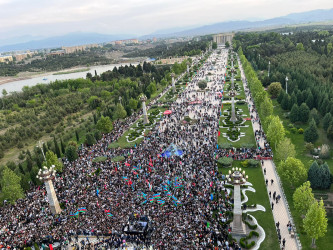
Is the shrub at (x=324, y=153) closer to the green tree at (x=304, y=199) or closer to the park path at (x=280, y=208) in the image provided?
the park path at (x=280, y=208)

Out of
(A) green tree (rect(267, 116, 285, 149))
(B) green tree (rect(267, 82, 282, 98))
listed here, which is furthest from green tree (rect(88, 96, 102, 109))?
(A) green tree (rect(267, 116, 285, 149))

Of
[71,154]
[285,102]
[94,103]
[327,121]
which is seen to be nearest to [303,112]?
[327,121]

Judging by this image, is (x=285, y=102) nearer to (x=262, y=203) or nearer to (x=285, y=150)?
(x=285, y=150)

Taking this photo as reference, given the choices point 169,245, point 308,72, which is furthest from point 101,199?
point 308,72

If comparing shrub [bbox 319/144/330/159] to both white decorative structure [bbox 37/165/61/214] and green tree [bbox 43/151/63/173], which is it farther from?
green tree [bbox 43/151/63/173]

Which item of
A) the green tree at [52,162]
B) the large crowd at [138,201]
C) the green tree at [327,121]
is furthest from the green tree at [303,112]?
Result: the green tree at [52,162]

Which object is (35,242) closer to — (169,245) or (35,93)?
A: (169,245)
